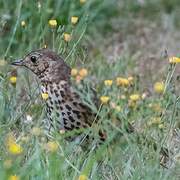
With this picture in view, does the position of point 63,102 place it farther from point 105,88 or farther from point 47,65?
point 105,88

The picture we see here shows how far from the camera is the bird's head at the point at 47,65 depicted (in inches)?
261

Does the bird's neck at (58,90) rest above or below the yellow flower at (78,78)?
below

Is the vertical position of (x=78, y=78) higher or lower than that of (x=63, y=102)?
higher

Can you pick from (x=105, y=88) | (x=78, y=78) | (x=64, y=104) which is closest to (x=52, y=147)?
(x=78, y=78)

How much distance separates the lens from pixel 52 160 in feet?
17.1

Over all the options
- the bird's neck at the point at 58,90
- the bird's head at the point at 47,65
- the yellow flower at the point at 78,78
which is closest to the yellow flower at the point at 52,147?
the yellow flower at the point at 78,78

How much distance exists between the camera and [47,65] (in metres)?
6.75

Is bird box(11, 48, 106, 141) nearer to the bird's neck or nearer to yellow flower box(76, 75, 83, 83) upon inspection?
the bird's neck

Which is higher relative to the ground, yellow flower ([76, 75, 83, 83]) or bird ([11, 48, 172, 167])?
yellow flower ([76, 75, 83, 83])

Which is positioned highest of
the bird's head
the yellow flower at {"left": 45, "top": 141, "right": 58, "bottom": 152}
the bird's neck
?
the bird's head

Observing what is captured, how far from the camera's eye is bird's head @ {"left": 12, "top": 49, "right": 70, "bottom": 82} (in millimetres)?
6629

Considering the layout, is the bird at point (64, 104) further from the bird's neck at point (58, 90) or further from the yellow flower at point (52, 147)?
the yellow flower at point (52, 147)

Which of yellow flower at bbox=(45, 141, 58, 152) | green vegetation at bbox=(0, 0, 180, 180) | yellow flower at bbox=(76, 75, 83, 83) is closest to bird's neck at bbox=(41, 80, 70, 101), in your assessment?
green vegetation at bbox=(0, 0, 180, 180)

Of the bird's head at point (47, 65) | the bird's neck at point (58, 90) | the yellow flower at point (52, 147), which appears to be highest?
the bird's head at point (47, 65)
